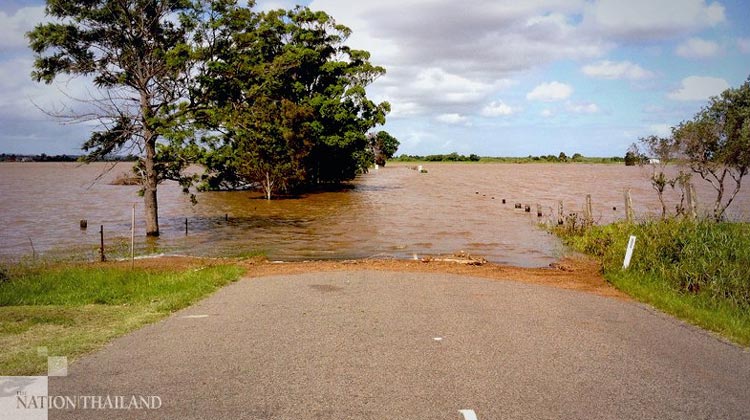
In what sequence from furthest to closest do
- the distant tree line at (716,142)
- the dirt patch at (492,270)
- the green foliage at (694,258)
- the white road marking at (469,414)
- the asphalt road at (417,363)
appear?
the distant tree line at (716,142) < the dirt patch at (492,270) < the green foliage at (694,258) < the asphalt road at (417,363) < the white road marking at (469,414)

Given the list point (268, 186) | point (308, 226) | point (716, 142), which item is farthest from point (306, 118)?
point (716, 142)

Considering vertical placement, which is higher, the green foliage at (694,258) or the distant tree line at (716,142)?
the distant tree line at (716,142)

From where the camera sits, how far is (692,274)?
11.5m

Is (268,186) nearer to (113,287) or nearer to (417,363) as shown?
(113,287)

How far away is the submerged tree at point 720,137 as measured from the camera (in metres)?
20.1

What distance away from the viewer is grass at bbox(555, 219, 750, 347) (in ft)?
31.1

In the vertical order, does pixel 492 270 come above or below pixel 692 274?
below

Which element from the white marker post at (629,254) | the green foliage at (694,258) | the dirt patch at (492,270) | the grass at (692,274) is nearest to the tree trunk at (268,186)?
the dirt patch at (492,270)

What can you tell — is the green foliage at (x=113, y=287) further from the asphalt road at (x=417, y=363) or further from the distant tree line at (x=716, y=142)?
the distant tree line at (x=716, y=142)

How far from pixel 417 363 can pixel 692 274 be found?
745 centimetres

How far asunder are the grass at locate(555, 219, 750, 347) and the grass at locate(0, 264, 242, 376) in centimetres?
878

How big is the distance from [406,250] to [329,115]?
30.2 m

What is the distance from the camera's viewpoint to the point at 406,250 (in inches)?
840

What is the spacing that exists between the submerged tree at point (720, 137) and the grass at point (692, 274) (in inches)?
224
